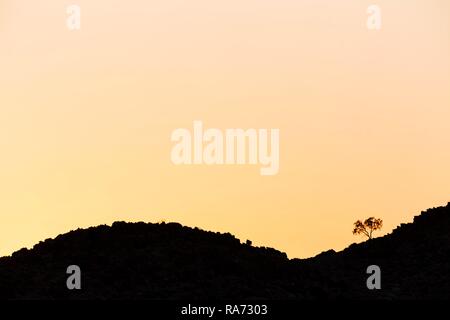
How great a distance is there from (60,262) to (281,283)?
60.9ft

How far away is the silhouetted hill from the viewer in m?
67.5

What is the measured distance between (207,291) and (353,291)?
15.9m

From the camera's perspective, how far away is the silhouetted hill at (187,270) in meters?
67.5

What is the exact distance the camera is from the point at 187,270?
71312 millimetres

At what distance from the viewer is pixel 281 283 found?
7206cm
